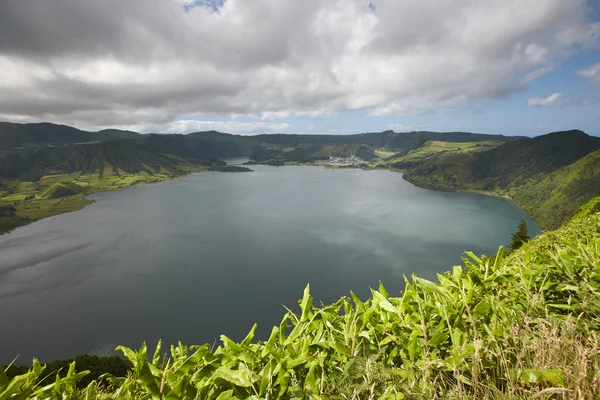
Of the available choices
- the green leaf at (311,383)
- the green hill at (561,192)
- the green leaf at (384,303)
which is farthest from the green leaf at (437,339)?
the green hill at (561,192)

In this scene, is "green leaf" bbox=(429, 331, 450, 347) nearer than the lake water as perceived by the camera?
Yes

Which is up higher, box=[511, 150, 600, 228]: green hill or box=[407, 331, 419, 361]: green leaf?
box=[407, 331, 419, 361]: green leaf

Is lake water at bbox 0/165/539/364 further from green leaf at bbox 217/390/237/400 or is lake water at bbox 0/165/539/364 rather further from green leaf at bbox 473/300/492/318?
green leaf at bbox 473/300/492/318

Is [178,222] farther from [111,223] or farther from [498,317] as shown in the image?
[498,317]

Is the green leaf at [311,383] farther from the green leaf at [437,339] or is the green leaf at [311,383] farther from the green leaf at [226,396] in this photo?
the green leaf at [437,339]

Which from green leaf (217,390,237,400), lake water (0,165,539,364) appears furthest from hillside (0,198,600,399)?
lake water (0,165,539,364)
